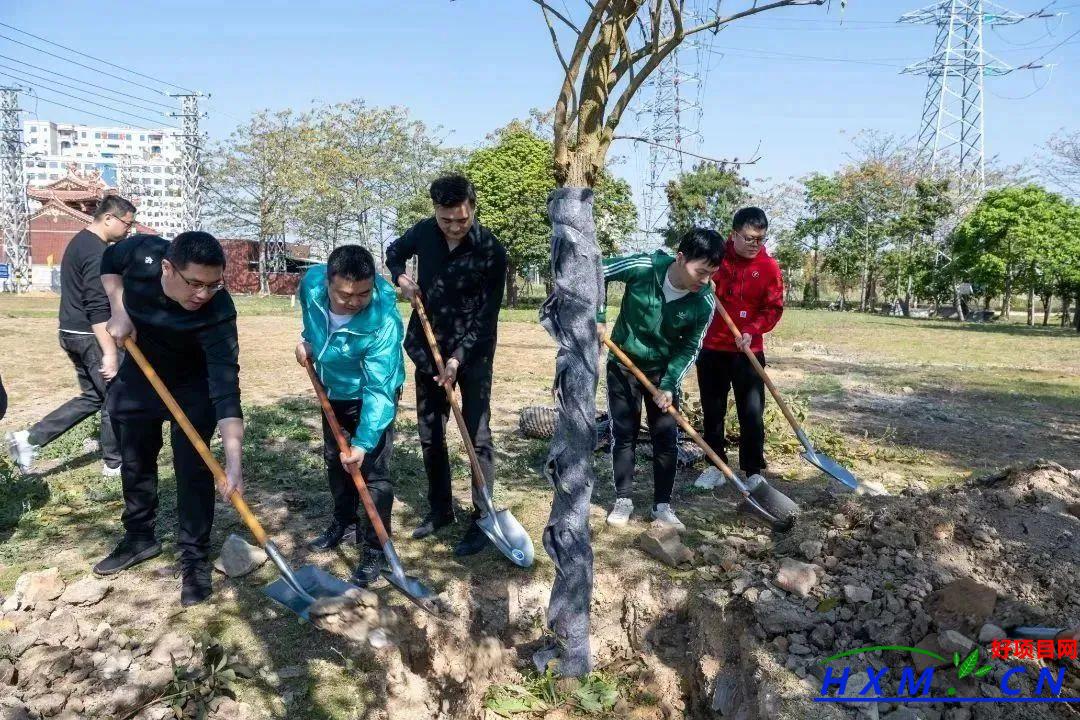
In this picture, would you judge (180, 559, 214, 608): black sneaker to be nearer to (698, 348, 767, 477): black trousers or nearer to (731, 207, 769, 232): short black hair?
(698, 348, 767, 477): black trousers

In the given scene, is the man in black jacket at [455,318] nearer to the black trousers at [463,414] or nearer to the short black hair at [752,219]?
the black trousers at [463,414]

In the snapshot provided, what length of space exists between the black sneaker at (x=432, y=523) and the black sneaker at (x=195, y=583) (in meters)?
1.04

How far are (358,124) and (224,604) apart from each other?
32.2 metres

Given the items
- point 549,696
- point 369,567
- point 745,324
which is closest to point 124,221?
point 369,567

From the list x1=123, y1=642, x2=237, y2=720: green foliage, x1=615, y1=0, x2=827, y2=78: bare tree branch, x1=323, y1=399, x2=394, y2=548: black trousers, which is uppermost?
x1=615, y1=0, x2=827, y2=78: bare tree branch

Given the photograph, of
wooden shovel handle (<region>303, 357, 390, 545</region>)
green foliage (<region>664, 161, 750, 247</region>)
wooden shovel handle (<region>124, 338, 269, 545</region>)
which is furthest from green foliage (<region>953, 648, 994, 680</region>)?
green foliage (<region>664, 161, 750, 247</region>)

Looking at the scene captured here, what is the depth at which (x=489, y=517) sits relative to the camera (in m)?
3.69

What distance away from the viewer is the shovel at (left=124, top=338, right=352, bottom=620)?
2857mm

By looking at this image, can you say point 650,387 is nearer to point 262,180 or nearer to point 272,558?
point 272,558

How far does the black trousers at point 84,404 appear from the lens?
4.66 metres

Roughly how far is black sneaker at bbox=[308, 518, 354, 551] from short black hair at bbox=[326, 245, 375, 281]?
1.39m

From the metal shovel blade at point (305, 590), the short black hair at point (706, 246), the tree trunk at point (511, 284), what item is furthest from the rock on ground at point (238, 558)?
the tree trunk at point (511, 284)

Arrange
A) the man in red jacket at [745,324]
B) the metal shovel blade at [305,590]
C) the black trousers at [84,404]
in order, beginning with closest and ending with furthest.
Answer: the metal shovel blade at [305,590] → the man in red jacket at [745,324] → the black trousers at [84,404]

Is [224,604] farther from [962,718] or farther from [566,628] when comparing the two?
[962,718]
